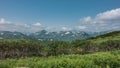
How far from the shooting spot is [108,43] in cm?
7144

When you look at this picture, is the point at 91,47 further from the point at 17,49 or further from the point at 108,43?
the point at 17,49

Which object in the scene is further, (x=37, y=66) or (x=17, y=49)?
(x=17, y=49)

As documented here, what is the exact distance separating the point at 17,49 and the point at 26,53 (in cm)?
381

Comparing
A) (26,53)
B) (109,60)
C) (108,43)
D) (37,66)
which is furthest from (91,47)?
(37,66)

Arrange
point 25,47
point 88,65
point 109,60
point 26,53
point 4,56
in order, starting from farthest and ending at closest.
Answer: point 25,47
point 26,53
point 4,56
point 109,60
point 88,65

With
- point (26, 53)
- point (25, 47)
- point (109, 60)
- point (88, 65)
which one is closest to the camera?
point (88, 65)

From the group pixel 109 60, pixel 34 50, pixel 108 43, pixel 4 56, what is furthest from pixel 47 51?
pixel 109 60

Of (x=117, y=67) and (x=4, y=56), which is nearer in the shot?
(x=117, y=67)

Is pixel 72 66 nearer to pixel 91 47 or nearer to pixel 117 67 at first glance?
pixel 117 67

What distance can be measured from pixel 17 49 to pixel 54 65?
130 feet

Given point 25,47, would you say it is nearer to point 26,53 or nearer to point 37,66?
point 26,53

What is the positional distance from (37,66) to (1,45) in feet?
133

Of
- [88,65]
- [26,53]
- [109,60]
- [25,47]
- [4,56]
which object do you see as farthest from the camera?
[25,47]

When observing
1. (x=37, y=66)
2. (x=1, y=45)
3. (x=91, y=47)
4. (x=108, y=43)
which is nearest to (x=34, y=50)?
(x=1, y=45)
